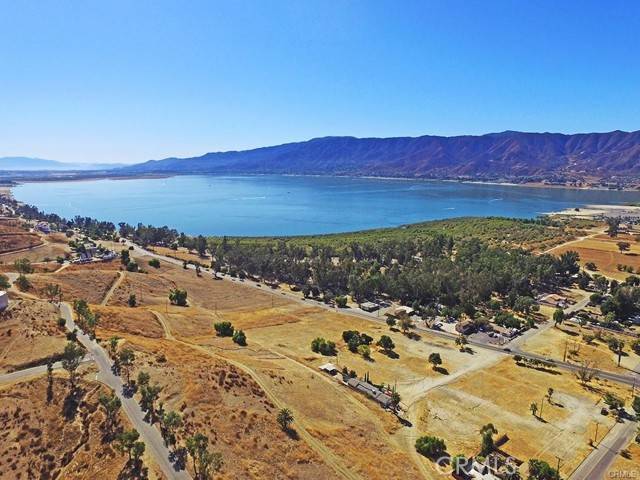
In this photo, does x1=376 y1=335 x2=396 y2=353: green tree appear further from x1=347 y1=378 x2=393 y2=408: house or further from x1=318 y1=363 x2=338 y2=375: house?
x1=347 y1=378 x2=393 y2=408: house

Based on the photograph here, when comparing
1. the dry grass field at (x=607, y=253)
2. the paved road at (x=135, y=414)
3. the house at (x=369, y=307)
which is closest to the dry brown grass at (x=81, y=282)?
the paved road at (x=135, y=414)

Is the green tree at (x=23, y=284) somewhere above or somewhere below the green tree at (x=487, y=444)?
above

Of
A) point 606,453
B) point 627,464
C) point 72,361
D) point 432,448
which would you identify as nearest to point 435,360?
point 432,448

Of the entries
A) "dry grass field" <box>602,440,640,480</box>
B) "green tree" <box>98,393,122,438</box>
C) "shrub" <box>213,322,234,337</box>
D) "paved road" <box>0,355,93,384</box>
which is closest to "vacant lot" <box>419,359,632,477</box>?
"dry grass field" <box>602,440,640,480</box>

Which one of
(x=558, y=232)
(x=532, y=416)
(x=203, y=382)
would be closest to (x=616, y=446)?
(x=532, y=416)

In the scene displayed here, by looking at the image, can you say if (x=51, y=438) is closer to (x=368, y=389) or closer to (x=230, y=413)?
(x=230, y=413)

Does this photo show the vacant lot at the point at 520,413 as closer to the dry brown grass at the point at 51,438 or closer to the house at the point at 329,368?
the house at the point at 329,368
